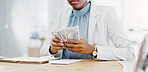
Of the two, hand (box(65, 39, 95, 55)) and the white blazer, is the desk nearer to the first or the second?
hand (box(65, 39, 95, 55))

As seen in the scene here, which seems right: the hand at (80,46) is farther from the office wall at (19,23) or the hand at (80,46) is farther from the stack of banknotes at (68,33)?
the office wall at (19,23)

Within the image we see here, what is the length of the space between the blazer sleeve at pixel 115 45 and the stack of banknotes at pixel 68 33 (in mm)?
226

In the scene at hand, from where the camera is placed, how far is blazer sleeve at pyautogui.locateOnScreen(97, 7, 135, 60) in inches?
56.1

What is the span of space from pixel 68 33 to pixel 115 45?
55cm

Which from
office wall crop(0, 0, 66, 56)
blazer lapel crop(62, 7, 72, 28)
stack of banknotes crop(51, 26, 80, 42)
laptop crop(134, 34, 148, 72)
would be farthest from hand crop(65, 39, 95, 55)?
office wall crop(0, 0, 66, 56)

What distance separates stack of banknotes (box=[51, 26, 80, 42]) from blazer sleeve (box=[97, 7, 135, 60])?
8.9 inches

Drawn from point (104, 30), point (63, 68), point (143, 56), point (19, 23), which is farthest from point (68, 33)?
point (19, 23)

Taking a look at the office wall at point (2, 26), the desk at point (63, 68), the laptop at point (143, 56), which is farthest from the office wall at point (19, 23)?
the laptop at point (143, 56)

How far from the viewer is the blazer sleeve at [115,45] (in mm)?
1426

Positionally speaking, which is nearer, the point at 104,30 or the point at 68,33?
the point at 68,33

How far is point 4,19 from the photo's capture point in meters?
4.47

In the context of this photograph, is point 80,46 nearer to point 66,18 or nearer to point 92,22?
point 92,22

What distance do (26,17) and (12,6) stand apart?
0.41 m

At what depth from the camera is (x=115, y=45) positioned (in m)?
1.67
